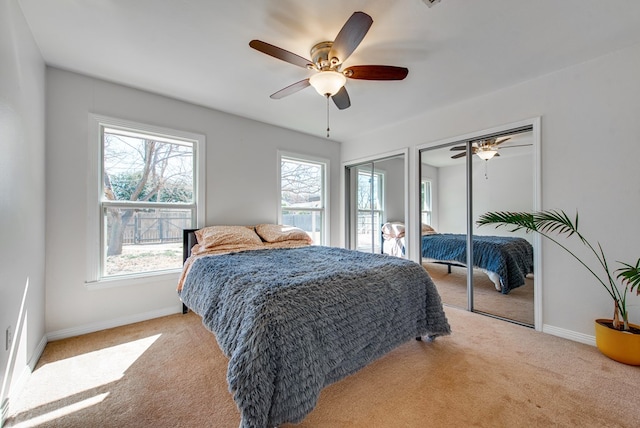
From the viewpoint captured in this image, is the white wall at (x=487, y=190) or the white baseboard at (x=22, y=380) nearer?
the white baseboard at (x=22, y=380)

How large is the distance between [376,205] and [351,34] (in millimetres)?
2933

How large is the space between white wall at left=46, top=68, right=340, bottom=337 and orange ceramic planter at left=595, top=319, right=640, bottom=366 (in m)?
3.69

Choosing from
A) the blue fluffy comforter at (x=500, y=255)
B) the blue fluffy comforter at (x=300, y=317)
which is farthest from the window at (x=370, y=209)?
the blue fluffy comforter at (x=300, y=317)

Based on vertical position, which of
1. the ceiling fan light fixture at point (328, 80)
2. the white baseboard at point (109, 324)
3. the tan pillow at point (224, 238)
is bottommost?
the white baseboard at point (109, 324)

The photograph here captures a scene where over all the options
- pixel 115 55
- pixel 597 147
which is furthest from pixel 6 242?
pixel 597 147

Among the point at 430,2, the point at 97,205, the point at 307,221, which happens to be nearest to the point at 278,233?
the point at 307,221

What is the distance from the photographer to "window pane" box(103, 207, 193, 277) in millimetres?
2703

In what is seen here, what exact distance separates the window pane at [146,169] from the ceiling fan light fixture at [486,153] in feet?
11.5

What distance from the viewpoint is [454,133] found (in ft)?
10.4

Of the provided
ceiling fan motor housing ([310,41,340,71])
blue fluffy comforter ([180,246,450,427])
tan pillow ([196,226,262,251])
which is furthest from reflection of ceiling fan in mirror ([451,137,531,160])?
tan pillow ([196,226,262,251])

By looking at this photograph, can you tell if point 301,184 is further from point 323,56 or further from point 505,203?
point 505,203

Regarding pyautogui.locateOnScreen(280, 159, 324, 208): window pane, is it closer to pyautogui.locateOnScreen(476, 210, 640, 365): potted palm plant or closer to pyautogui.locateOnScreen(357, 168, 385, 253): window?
pyautogui.locateOnScreen(357, 168, 385, 253): window

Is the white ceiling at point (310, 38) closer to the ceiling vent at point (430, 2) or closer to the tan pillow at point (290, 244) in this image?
the ceiling vent at point (430, 2)

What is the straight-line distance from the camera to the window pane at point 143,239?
8.87ft
